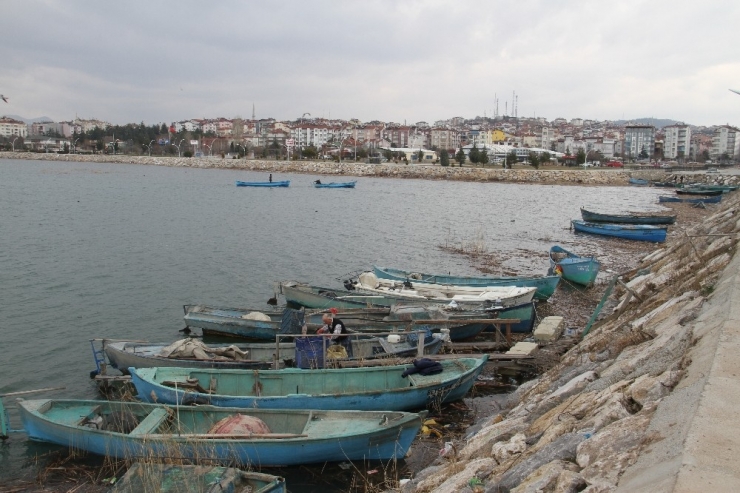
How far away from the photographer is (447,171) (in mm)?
102062

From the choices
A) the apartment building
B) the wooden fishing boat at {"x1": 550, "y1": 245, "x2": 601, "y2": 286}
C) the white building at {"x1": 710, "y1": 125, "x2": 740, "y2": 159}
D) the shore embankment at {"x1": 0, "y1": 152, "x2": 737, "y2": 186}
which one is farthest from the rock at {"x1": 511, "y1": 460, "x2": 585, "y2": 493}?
the apartment building

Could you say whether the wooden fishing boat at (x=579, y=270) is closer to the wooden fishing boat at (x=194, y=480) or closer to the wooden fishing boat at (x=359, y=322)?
the wooden fishing boat at (x=359, y=322)

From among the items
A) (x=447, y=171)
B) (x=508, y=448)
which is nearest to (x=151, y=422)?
(x=508, y=448)

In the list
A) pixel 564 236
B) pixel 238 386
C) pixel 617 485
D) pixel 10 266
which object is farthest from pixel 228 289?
pixel 564 236

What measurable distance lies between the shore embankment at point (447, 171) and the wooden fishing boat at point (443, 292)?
69499 millimetres

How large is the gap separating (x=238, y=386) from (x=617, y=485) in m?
8.90

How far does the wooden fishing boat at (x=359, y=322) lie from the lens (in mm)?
16188

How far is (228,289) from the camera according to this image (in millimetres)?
24453

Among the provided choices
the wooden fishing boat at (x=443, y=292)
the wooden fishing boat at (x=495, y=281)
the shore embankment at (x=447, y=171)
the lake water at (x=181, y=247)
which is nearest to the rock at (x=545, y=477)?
the lake water at (x=181, y=247)

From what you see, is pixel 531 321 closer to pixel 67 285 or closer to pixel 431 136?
pixel 67 285

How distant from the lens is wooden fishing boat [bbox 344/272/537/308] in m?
18.6

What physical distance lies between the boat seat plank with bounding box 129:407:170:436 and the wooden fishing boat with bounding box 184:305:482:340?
5.63m

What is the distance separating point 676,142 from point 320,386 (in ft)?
581

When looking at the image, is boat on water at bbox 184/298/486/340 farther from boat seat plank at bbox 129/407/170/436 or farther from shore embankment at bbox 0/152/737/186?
shore embankment at bbox 0/152/737/186
